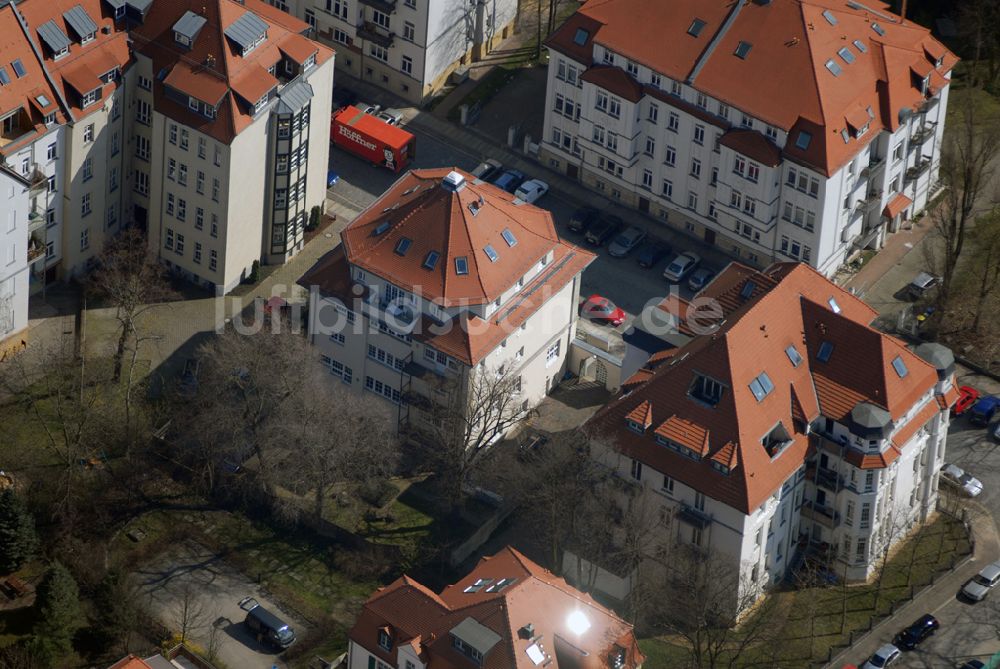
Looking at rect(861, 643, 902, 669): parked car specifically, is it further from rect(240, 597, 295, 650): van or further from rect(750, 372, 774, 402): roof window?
rect(240, 597, 295, 650): van

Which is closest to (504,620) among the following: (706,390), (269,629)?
(269,629)

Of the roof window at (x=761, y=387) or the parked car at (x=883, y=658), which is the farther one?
the roof window at (x=761, y=387)

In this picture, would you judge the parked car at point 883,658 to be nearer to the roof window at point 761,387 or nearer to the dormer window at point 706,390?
the roof window at point 761,387

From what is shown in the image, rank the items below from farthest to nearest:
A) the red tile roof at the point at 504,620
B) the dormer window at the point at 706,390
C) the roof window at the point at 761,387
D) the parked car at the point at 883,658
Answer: the roof window at the point at 761,387 < the dormer window at the point at 706,390 < the parked car at the point at 883,658 < the red tile roof at the point at 504,620

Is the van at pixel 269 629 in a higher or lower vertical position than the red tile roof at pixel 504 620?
lower

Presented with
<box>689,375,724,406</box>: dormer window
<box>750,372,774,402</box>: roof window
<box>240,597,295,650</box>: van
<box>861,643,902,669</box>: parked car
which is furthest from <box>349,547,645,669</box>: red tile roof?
<box>750,372,774,402</box>: roof window

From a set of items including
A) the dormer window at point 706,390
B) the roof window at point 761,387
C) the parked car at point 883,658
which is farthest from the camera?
the roof window at point 761,387

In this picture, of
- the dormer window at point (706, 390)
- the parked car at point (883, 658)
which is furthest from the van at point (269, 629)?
the parked car at point (883, 658)
